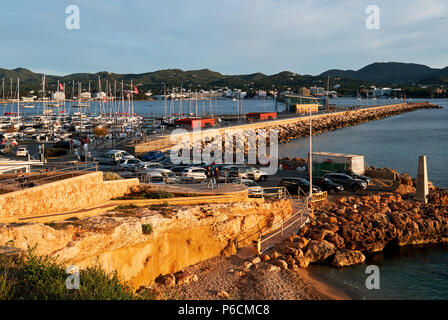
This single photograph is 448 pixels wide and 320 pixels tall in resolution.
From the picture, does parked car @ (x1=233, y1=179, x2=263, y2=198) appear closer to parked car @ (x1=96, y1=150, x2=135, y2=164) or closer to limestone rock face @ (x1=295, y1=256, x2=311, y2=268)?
limestone rock face @ (x1=295, y1=256, x2=311, y2=268)

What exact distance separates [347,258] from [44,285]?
14.3 meters

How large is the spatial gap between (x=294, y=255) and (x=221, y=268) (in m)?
3.62

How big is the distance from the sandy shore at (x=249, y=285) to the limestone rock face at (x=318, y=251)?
130 cm

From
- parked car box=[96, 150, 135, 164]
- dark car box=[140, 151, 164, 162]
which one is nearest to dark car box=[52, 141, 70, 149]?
parked car box=[96, 150, 135, 164]

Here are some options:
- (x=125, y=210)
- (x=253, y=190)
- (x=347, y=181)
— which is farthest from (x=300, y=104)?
(x=125, y=210)

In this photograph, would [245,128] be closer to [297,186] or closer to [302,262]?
[297,186]

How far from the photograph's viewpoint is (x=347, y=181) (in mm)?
27969

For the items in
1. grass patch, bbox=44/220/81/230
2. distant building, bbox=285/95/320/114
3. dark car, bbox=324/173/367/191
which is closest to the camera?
grass patch, bbox=44/220/81/230

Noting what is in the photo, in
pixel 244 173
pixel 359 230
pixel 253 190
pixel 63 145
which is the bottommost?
pixel 359 230

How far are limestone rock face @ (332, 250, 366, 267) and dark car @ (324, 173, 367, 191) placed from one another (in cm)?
991

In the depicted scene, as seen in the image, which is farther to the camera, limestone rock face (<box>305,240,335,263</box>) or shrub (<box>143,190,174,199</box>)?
limestone rock face (<box>305,240,335,263</box>)

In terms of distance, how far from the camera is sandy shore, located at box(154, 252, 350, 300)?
13.3 meters

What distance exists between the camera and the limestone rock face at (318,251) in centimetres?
1762
